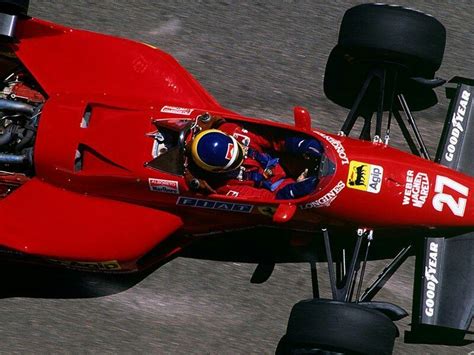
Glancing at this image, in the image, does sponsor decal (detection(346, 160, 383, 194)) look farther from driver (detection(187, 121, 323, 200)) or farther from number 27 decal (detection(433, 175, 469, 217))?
number 27 decal (detection(433, 175, 469, 217))

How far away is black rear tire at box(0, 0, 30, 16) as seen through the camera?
224 inches

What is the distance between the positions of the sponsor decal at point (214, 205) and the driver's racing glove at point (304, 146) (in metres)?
0.51

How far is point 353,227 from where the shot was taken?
5.62 meters

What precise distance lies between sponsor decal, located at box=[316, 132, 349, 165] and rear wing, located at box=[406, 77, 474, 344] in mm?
848

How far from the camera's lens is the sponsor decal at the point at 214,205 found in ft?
17.8

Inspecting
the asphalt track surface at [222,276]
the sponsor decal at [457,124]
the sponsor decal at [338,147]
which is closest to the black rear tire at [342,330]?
the asphalt track surface at [222,276]

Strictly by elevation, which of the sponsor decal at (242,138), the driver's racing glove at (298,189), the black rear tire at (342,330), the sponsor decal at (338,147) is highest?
the sponsor decal at (338,147)

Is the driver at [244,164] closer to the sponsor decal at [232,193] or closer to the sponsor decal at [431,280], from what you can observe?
the sponsor decal at [232,193]

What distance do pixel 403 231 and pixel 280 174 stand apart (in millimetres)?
1037

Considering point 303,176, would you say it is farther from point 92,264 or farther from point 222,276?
point 92,264

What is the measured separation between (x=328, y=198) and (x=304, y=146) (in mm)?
404

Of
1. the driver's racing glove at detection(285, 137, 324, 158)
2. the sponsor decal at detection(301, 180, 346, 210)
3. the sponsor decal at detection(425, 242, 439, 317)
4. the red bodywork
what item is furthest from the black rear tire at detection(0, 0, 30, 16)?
the sponsor decal at detection(425, 242, 439, 317)

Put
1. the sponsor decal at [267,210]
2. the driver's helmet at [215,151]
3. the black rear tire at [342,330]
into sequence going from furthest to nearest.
Result: the sponsor decal at [267,210] → the black rear tire at [342,330] → the driver's helmet at [215,151]

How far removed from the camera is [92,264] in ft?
18.7
